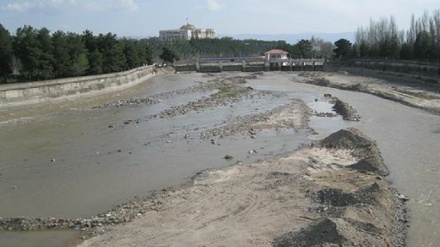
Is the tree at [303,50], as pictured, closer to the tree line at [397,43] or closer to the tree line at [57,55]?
the tree line at [397,43]

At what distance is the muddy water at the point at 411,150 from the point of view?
14.4 m

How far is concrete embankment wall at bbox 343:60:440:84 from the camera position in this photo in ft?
189

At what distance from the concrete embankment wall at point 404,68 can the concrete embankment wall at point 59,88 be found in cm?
4132

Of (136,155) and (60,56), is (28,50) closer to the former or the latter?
(60,56)

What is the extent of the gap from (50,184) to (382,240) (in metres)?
13.5

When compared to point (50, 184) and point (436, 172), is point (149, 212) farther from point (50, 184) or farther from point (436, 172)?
point (436, 172)

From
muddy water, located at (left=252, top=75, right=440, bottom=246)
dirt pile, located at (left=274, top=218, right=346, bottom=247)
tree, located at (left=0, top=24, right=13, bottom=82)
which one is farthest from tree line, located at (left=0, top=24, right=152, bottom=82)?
dirt pile, located at (left=274, top=218, right=346, bottom=247)

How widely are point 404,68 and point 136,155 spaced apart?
54764 millimetres

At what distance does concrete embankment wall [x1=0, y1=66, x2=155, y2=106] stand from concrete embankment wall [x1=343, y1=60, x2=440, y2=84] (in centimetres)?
4132

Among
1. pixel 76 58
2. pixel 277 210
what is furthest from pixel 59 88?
pixel 277 210

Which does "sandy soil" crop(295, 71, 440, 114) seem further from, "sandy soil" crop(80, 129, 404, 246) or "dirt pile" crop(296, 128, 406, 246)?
"sandy soil" crop(80, 129, 404, 246)

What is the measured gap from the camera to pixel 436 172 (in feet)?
64.4

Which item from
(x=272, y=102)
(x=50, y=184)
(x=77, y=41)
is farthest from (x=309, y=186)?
(x=77, y=41)

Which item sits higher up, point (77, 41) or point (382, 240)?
point (77, 41)
